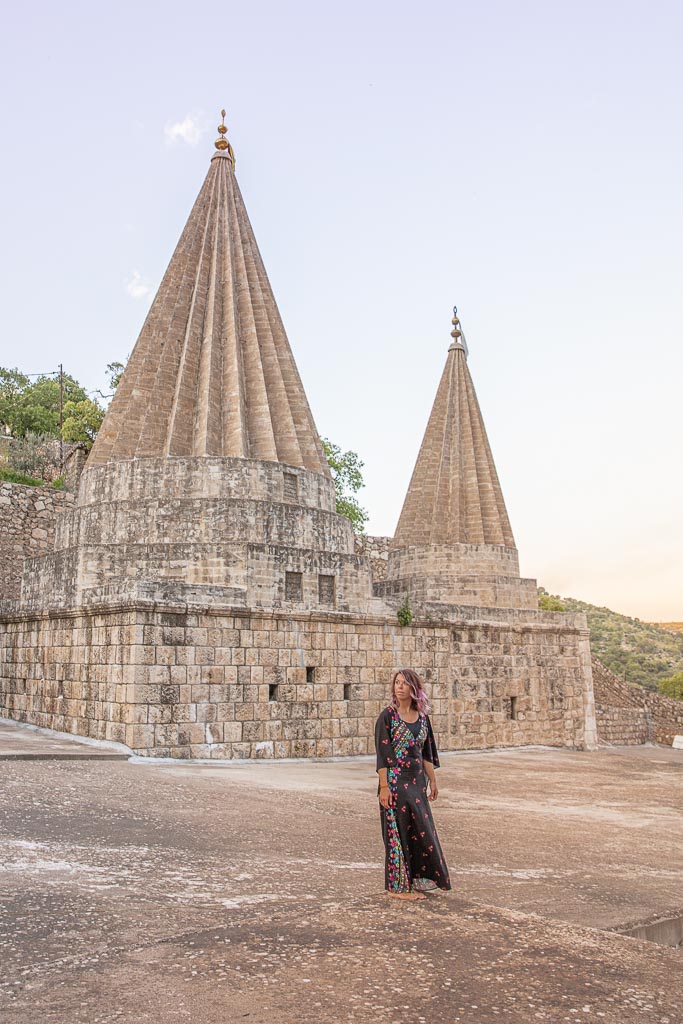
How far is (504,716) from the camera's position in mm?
15156

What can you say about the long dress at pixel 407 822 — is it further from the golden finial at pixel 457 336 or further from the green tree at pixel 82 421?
the green tree at pixel 82 421

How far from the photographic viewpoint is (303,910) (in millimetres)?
3984

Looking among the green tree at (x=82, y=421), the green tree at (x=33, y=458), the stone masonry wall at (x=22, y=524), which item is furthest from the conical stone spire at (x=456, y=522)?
the green tree at (x=82, y=421)

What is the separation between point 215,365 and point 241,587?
4.97 m

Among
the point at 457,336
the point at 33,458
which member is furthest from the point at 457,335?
the point at 33,458

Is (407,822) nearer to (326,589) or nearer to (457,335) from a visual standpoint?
(326,589)

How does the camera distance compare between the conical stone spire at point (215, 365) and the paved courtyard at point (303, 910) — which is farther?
the conical stone spire at point (215, 365)

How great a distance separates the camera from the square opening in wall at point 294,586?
41.6 feet

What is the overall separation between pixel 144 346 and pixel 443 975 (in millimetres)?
14038

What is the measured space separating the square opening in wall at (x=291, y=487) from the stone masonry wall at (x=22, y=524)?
6630mm

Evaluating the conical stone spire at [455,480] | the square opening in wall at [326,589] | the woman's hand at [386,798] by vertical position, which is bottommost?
the woman's hand at [386,798]

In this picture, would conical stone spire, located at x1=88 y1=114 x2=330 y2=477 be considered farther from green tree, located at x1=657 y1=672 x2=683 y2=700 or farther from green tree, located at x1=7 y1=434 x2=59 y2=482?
green tree, located at x1=657 y1=672 x2=683 y2=700

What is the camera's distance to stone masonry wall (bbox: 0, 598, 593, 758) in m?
10.6

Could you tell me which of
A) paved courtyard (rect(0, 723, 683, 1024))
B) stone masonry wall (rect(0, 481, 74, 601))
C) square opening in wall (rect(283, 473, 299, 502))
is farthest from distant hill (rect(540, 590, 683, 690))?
paved courtyard (rect(0, 723, 683, 1024))
